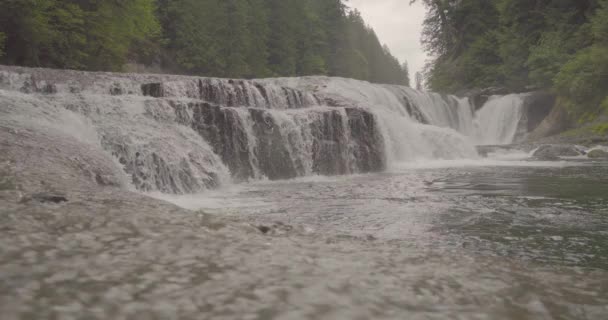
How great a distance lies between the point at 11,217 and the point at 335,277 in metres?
2.23

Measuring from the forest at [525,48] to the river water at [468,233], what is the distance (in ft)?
42.6

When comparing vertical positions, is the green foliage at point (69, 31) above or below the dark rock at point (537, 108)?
above

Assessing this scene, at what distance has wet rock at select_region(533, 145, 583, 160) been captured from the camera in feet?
51.4

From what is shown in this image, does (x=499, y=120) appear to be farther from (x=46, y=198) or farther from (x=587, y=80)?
(x=46, y=198)

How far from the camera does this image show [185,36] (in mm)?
29016

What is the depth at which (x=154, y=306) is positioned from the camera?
178 centimetres

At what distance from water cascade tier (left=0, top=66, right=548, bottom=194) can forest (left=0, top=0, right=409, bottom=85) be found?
4344 mm

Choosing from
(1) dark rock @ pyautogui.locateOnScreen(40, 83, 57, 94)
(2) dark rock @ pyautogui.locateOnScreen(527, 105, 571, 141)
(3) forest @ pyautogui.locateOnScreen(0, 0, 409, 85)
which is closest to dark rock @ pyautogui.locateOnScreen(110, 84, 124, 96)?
(1) dark rock @ pyautogui.locateOnScreen(40, 83, 57, 94)

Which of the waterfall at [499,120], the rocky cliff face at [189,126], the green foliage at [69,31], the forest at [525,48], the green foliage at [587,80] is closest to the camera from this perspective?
the rocky cliff face at [189,126]

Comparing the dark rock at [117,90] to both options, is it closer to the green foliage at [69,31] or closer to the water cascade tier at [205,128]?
the water cascade tier at [205,128]

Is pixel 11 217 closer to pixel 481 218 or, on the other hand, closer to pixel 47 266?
pixel 47 266

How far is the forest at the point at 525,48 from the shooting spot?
20.0 meters

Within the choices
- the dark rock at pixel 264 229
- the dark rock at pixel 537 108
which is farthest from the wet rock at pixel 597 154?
the dark rock at pixel 264 229

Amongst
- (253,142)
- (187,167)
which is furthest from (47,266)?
(253,142)
